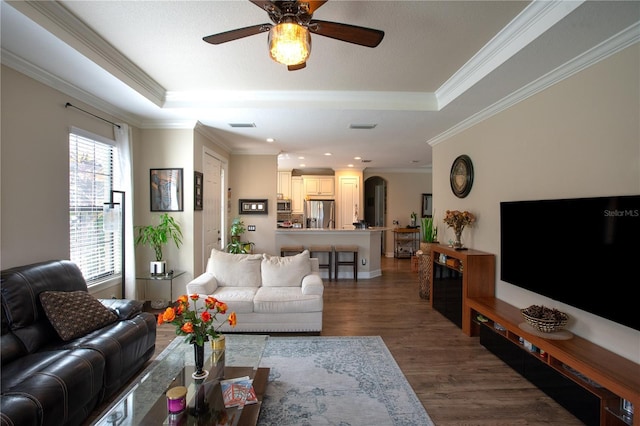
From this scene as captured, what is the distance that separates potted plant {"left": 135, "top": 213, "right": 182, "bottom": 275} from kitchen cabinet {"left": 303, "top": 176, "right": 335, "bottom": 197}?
486 cm

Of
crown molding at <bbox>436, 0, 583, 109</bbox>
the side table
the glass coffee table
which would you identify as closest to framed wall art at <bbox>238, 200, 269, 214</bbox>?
the side table

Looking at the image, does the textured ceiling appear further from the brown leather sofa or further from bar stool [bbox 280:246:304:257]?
bar stool [bbox 280:246:304:257]

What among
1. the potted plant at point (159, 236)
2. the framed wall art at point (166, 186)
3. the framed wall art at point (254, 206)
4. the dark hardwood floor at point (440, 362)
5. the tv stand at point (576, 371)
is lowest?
the dark hardwood floor at point (440, 362)

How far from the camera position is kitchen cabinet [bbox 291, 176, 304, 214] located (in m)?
8.70

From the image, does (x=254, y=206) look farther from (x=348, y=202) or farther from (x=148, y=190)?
(x=348, y=202)

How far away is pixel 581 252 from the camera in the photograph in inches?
85.8

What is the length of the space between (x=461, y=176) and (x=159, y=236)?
4285 millimetres

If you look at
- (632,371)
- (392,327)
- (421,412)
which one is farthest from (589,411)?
(392,327)

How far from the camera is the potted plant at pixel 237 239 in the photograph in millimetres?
5400

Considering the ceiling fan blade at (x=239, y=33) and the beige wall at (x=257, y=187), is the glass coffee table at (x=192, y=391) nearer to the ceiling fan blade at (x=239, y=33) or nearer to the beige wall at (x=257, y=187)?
the ceiling fan blade at (x=239, y=33)

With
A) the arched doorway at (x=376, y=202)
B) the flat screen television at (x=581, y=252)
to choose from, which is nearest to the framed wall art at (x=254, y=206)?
the arched doorway at (x=376, y=202)

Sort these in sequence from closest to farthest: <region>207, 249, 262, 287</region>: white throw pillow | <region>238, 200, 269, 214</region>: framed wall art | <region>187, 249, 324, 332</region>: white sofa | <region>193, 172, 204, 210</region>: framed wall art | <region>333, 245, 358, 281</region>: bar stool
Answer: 1. <region>187, 249, 324, 332</region>: white sofa
2. <region>207, 249, 262, 287</region>: white throw pillow
3. <region>193, 172, 204, 210</region>: framed wall art
4. <region>333, 245, 358, 281</region>: bar stool
5. <region>238, 200, 269, 214</region>: framed wall art

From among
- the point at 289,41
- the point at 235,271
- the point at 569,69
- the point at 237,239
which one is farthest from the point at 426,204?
the point at 289,41

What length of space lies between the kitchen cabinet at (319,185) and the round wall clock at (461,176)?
4.49 metres
